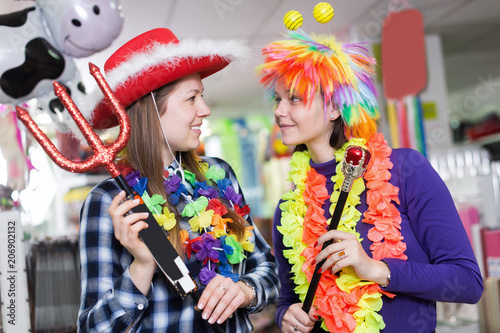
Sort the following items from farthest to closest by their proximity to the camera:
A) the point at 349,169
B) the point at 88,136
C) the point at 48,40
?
the point at 48,40
the point at 349,169
the point at 88,136

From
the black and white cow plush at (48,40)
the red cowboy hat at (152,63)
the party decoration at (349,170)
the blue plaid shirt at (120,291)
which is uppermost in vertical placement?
the black and white cow plush at (48,40)

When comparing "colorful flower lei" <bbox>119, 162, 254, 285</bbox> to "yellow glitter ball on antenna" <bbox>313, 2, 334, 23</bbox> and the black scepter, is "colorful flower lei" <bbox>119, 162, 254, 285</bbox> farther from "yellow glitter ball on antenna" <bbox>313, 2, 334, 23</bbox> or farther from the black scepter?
"yellow glitter ball on antenna" <bbox>313, 2, 334, 23</bbox>

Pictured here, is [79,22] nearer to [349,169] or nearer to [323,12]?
[323,12]

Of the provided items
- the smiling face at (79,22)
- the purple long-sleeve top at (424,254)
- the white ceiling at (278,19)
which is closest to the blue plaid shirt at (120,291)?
the purple long-sleeve top at (424,254)

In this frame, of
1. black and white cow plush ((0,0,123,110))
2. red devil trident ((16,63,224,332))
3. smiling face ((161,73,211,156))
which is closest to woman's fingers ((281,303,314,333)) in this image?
red devil trident ((16,63,224,332))

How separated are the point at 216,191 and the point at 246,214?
0.13m

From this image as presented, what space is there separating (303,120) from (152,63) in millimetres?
475

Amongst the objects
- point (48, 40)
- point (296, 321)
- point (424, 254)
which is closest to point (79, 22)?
point (48, 40)

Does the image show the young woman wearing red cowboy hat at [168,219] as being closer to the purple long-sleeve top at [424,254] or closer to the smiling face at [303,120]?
the smiling face at [303,120]

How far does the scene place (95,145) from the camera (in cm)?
101

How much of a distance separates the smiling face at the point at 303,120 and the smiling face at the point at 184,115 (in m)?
0.25

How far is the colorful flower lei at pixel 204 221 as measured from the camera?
1.19m

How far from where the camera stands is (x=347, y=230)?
1.33 metres

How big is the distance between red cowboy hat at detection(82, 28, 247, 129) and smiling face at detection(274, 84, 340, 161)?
21cm
